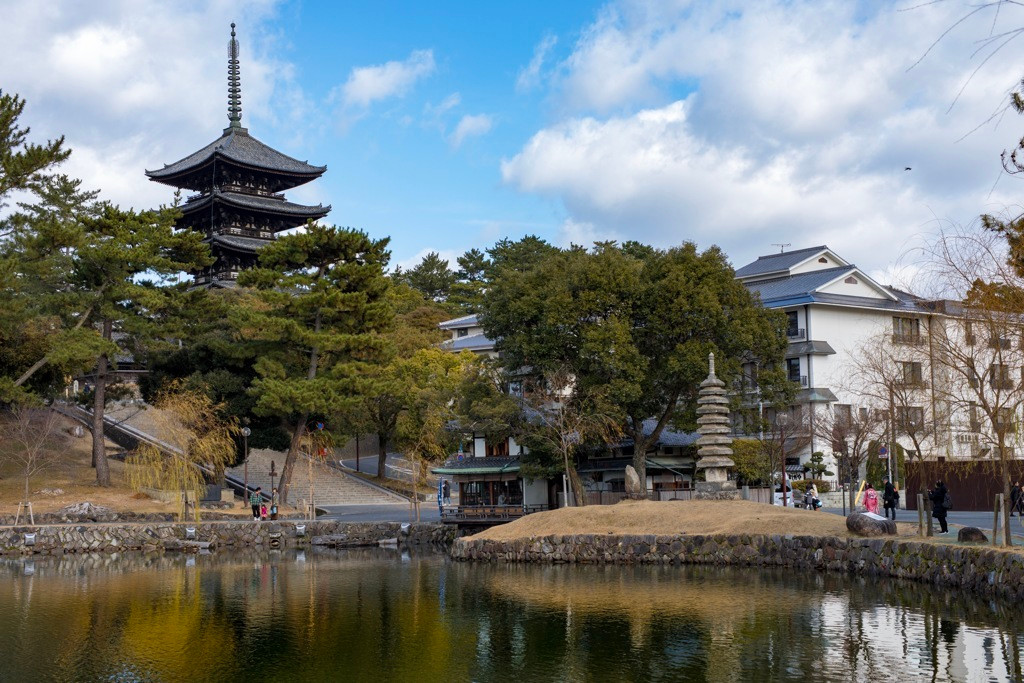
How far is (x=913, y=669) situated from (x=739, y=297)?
25722mm

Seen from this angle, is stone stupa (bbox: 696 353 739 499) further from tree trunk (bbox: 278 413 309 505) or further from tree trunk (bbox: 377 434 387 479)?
tree trunk (bbox: 377 434 387 479)

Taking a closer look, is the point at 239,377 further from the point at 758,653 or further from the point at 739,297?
the point at 758,653

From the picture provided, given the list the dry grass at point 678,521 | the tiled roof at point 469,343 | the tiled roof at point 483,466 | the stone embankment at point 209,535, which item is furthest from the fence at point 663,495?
the tiled roof at point 469,343

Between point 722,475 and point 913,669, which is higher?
point 722,475

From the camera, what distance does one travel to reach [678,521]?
35.1 meters

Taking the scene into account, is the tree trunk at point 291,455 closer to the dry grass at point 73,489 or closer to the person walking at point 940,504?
the dry grass at point 73,489

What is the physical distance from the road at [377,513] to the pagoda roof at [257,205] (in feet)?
102

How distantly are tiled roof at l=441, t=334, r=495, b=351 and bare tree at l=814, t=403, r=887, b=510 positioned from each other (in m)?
26.7

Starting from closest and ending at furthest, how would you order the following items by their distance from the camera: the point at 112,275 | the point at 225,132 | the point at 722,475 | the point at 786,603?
1. the point at 786,603
2. the point at 722,475
3. the point at 112,275
4. the point at 225,132

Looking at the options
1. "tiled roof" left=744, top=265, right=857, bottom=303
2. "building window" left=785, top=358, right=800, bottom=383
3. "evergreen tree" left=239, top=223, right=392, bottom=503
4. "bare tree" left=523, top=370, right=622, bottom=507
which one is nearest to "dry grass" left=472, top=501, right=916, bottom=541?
"bare tree" left=523, top=370, right=622, bottom=507

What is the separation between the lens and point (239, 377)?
5344cm

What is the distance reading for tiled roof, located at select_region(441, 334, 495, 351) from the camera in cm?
7331

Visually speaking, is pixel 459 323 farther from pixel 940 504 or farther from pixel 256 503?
pixel 940 504

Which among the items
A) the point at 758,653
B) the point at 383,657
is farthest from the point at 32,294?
the point at 758,653
